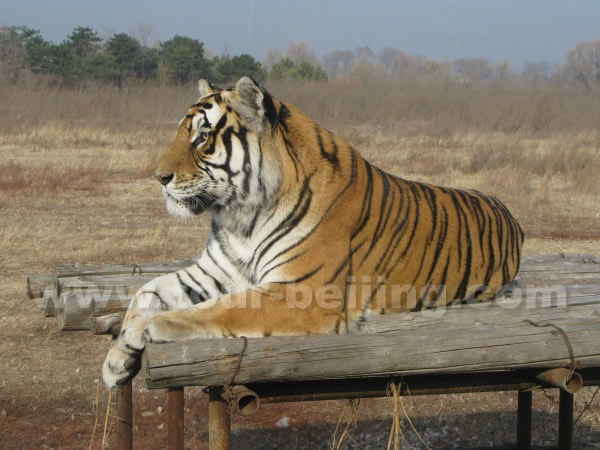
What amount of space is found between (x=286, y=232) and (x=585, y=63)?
48901mm

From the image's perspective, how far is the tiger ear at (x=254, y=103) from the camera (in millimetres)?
3330

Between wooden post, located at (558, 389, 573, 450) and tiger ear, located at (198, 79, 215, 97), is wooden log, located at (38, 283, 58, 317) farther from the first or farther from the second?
wooden post, located at (558, 389, 573, 450)

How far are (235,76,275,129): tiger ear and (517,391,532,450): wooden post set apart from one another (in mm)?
2018

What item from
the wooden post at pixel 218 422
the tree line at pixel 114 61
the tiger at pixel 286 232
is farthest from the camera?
the tree line at pixel 114 61

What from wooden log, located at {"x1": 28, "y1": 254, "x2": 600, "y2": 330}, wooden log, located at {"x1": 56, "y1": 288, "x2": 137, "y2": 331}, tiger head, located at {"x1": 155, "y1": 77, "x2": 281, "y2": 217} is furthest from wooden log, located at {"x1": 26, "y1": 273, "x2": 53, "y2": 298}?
tiger head, located at {"x1": 155, "y1": 77, "x2": 281, "y2": 217}

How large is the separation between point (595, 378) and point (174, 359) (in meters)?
1.78

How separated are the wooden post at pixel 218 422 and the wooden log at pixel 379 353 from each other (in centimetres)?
22

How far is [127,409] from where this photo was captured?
12.1ft

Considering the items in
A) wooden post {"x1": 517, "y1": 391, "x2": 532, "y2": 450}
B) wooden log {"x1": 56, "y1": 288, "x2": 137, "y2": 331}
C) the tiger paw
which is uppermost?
the tiger paw

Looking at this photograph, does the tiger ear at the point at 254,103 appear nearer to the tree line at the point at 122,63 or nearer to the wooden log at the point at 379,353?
the wooden log at the point at 379,353

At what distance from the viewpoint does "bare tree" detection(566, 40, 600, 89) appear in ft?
148

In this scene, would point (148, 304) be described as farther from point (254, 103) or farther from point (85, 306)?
point (254, 103)

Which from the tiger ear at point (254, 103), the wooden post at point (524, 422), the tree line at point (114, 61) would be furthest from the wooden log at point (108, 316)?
the tree line at point (114, 61)

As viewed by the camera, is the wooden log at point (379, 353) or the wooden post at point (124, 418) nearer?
the wooden log at point (379, 353)
